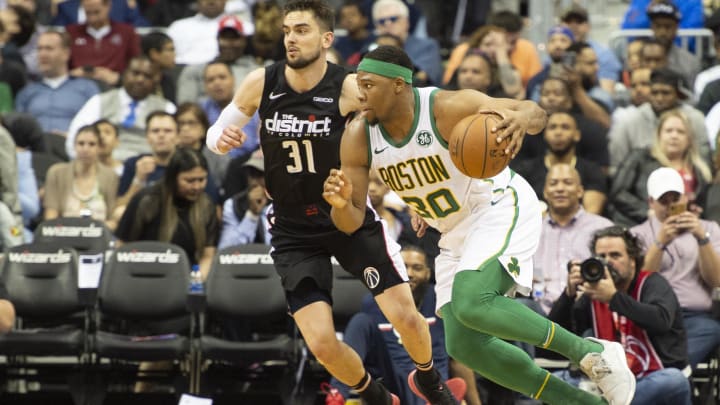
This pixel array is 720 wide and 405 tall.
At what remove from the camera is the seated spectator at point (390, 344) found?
30.1ft

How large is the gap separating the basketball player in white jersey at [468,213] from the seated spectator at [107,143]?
207 inches

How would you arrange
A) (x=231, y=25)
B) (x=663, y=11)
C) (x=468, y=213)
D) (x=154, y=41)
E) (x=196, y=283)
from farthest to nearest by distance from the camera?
(x=154, y=41) → (x=663, y=11) → (x=231, y=25) → (x=196, y=283) → (x=468, y=213)

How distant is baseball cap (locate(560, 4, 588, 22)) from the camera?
1359 centimetres

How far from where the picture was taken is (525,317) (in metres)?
6.97

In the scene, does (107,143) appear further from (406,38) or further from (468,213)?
(468,213)

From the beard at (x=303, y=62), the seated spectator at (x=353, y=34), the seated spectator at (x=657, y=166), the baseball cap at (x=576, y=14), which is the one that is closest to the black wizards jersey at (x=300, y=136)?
the beard at (x=303, y=62)

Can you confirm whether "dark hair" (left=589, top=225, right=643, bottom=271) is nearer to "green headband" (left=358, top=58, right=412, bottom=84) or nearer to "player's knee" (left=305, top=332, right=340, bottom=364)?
"player's knee" (left=305, top=332, right=340, bottom=364)

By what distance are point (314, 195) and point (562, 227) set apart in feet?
10.6

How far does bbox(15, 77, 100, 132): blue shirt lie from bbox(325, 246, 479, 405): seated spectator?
16.4 feet

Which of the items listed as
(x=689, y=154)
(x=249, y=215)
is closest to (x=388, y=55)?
(x=249, y=215)

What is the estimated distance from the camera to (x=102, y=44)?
14141 mm

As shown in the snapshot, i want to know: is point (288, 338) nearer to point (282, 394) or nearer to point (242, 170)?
point (282, 394)

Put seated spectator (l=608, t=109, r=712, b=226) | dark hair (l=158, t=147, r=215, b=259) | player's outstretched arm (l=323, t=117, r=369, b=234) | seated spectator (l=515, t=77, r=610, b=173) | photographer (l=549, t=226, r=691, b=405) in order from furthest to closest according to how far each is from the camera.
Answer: seated spectator (l=515, t=77, r=610, b=173) → seated spectator (l=608, t=109, r=712, b=226) → dark hair (l=158, t=147, r=215, b=259) → photographer (l=549, t=226, r=691, b=405) → player's outstretched arm (l=323, t=117, r=369, b=234)

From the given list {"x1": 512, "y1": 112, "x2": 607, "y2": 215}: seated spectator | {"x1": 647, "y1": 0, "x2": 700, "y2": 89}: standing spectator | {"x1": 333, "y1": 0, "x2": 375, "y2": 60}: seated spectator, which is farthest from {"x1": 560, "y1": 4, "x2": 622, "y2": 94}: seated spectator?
{"x1": 512, "y1": 112, "x2": 607, "y2": 215}: seated spectator
